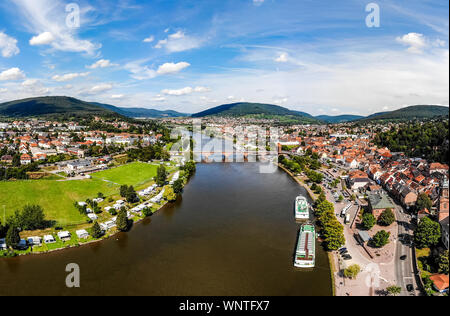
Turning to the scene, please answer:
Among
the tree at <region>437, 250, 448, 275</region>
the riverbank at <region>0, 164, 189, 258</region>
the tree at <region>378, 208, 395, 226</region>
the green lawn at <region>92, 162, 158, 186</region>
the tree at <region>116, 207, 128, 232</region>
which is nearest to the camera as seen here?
→ the tree at <region>437, 250, 448, 275</region>

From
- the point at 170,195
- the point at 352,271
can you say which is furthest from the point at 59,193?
the point at 352,271

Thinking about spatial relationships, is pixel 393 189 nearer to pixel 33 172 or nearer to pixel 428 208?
pixel 428 208

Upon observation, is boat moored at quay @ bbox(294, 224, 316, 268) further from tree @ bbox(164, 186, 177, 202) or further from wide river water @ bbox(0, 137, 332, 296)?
tree @ bbox(164, 186, 177, 202)

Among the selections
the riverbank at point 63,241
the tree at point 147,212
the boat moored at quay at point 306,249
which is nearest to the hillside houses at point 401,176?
the boat moored at quay at point 306,249

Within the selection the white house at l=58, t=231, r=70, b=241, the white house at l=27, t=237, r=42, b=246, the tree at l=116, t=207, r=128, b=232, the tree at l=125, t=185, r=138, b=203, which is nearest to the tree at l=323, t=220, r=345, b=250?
the tree at l=116, t=207, r=128, b=232

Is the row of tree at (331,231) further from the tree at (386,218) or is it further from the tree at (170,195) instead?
the tree at (170,195)
